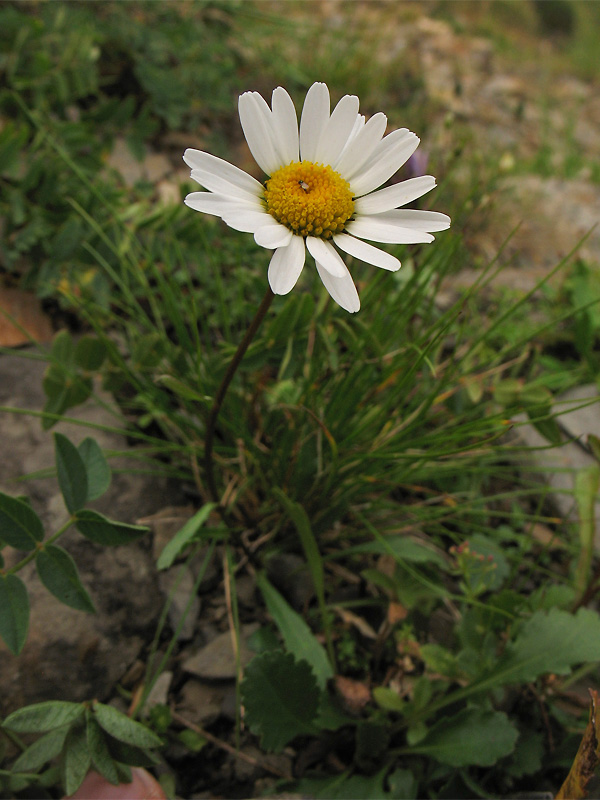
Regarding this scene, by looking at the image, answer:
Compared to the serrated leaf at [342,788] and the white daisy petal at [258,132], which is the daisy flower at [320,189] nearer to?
the white daisy petal at [258,132]

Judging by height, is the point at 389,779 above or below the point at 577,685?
below

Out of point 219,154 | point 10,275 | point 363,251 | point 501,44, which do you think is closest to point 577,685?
Result: point 363,251

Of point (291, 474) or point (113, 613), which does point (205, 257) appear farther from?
point (113, 613)

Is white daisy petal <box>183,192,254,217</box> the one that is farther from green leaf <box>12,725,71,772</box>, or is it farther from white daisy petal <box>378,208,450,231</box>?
green leaf <box>12,725,71,772</box>

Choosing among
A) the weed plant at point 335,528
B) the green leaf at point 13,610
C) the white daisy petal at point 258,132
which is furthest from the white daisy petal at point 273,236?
the green leaf at point 13,610

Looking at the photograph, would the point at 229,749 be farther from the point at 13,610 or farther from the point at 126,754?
the point at 13,610

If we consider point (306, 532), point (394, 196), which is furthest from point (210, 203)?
point (306, 532)
